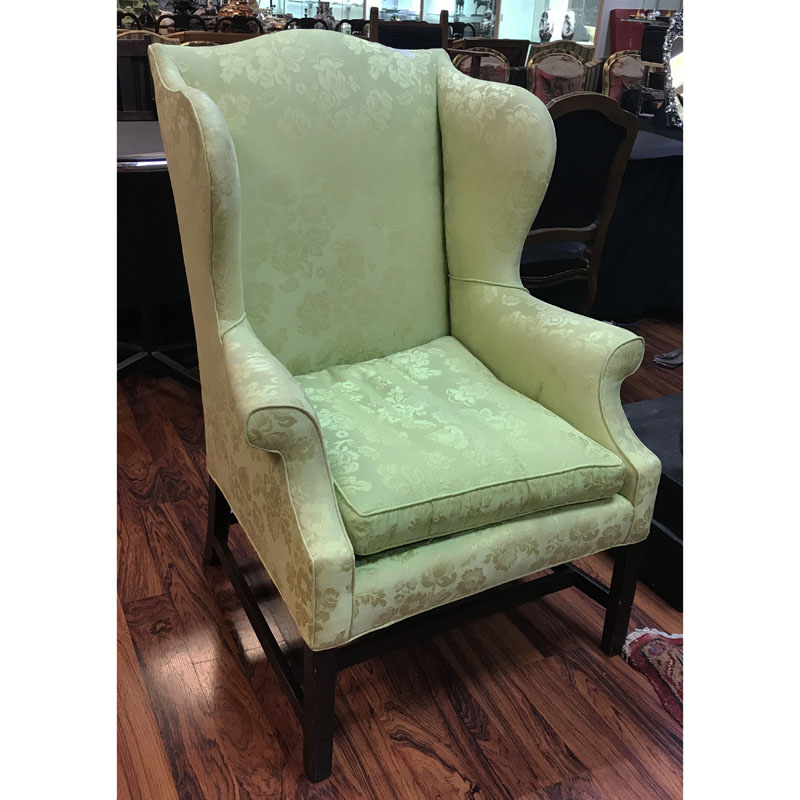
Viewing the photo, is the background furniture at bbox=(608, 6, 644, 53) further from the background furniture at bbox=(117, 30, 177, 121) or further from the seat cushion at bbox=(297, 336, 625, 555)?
the seat cushion at bbox=(297, 336, 625, 555)

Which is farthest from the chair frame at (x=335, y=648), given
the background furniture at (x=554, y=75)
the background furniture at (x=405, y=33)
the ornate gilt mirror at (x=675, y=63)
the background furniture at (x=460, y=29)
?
the background furniture at (x=460, y=29)

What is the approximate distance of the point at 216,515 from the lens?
5.11 ft

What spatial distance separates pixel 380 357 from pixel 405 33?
12.9ft

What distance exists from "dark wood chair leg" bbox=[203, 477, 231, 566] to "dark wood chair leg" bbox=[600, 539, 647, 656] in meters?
0.75

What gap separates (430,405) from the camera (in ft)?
4.54

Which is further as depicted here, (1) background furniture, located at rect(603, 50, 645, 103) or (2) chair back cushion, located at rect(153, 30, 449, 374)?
(1) background furniture, located at rect(603, 50, 645, 103)

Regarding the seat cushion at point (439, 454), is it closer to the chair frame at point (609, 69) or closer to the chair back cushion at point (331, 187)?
the chair back cushion at point (331, 187)

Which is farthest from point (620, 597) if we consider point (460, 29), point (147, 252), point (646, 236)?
point (460, 29)

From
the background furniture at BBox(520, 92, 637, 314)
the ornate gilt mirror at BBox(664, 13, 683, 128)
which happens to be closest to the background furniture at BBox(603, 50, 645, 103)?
the background furniture at BBox(520, 92, 637, 314)

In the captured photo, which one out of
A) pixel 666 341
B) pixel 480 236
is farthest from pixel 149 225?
pixel 666 341

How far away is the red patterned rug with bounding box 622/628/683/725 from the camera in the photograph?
4.49 feet

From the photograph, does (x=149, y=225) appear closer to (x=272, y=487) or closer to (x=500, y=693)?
(x=272, y=487)

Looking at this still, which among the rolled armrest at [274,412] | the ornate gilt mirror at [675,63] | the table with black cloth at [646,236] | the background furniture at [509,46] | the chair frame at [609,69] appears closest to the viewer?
the rolled armrest at [274,412]

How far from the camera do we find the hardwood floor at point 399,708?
1198mm
